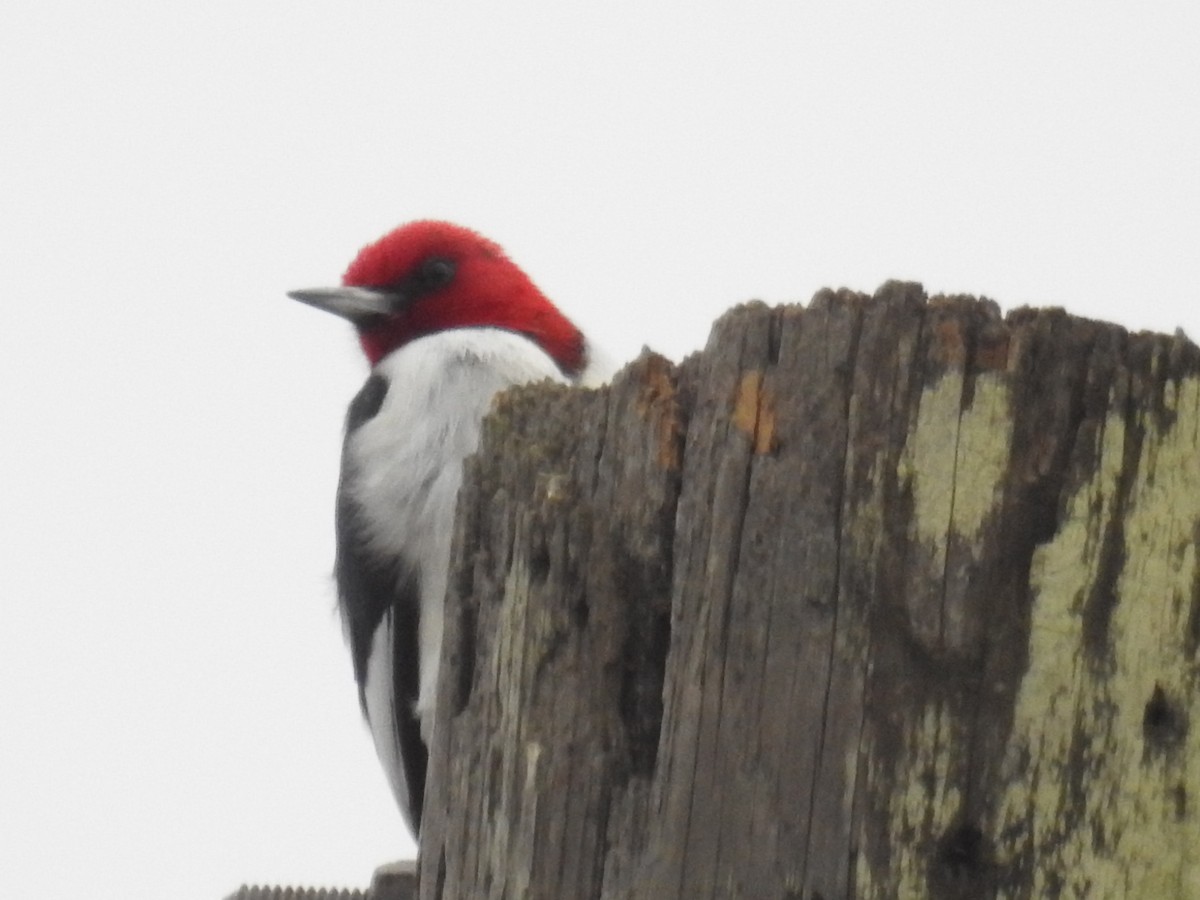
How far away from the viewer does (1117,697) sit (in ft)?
7.77

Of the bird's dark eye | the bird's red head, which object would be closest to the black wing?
the bird's red head

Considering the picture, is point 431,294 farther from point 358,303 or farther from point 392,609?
point 392,609

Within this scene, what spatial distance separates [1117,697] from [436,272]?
362 cm

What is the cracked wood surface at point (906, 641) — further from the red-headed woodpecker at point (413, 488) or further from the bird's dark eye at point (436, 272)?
the bird's dark eye at point (436, 272)

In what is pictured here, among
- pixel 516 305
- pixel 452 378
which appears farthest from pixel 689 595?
pixel 516 305

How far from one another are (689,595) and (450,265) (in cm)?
329

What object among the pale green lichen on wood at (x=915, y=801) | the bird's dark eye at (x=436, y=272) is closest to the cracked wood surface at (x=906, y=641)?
the pale green lichen on wood at (x=915, y=801)

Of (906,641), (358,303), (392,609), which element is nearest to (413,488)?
(392,609)

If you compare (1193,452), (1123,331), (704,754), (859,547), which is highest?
(1123,331)

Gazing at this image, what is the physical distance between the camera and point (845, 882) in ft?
7.60

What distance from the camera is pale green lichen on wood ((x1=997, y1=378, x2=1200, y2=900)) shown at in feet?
7.64

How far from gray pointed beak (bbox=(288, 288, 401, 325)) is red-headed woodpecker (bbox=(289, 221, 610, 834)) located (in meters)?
0.22

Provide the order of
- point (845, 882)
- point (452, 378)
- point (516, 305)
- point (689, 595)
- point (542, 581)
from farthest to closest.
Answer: point (516, 305) < point (452, 378) < point (542, 581) < point (689, 595) < point (845, 882)

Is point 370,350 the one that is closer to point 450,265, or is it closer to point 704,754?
point 450,265
